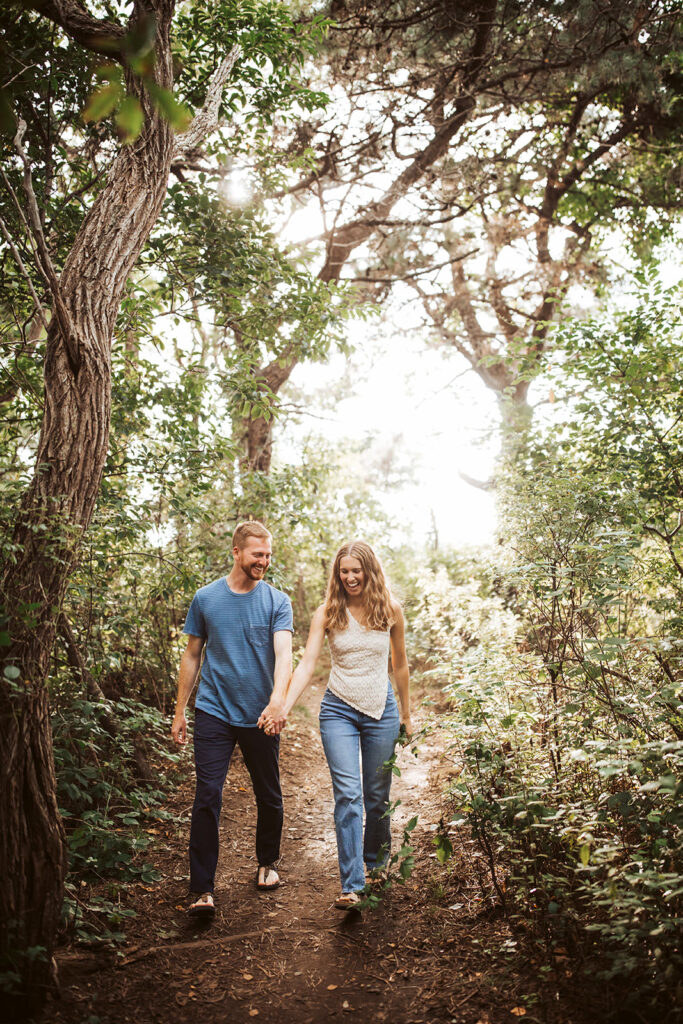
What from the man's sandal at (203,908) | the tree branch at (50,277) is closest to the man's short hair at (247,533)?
the tree branch at (50,277)

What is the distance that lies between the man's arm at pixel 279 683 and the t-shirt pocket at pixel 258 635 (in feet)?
0.17

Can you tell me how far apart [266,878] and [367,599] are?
1.81 m

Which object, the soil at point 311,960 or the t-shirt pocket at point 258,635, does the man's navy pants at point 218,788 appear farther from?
the t-shirt pocket at point 258,635

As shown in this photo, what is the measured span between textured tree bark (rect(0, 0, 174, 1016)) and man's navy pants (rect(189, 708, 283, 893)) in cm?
90

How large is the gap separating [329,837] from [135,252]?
4.29 m

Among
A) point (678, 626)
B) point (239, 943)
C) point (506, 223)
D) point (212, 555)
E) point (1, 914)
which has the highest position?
point (506, 223)

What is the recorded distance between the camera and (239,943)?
317cm

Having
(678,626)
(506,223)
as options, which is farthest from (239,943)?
(506,223)

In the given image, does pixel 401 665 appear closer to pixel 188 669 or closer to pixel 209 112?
pixel 188 669

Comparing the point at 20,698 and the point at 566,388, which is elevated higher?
the point at 566,388

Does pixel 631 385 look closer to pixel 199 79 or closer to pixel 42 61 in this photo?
pixel 199 79

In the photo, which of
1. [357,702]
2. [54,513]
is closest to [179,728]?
[357,702]

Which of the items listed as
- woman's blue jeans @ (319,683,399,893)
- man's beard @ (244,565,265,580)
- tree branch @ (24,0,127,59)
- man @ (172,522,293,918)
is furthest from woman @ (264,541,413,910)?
tree branch @ (24,0,127,59)

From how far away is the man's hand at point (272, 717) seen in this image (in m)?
3.43
